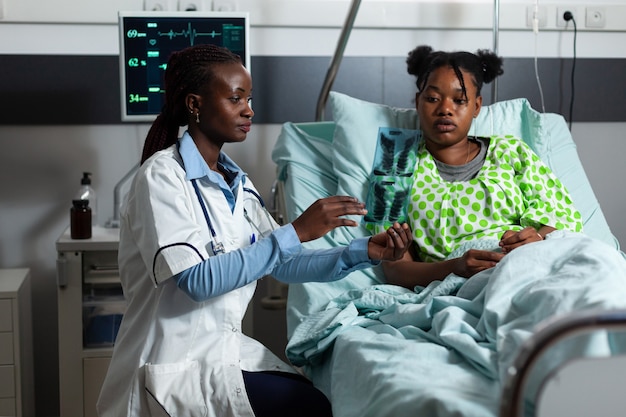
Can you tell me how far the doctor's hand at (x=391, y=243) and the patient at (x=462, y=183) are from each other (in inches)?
12.6

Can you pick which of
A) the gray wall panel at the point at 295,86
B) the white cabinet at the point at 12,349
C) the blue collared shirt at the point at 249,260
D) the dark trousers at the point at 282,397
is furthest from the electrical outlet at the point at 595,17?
the white cabinet at the point at 12,349

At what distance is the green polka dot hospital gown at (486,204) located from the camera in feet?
7.27

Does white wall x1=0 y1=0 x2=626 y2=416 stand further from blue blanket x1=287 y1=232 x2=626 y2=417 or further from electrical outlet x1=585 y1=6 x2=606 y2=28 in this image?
blue blanket x1=287 y1=232 x2=626 y2=417

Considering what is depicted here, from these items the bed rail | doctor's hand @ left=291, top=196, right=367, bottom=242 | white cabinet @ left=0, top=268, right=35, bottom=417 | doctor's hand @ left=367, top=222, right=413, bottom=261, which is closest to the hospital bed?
the bed rail

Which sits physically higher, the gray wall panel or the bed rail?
the gray wall panel

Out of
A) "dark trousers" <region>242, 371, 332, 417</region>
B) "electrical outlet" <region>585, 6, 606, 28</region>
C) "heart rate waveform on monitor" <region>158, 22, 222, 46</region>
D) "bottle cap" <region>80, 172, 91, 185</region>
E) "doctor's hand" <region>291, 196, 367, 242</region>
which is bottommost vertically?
"dark trousers" <region>242, 371, 332, 417</region>

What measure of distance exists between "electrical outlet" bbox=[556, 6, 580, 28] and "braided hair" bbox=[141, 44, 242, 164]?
5.68 ft

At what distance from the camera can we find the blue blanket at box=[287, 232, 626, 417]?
54.4 inches

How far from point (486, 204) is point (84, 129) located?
150cm

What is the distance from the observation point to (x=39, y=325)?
3047mm

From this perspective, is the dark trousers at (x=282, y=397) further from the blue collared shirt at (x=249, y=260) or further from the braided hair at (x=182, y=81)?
the braided hair at (x=182, y=81)

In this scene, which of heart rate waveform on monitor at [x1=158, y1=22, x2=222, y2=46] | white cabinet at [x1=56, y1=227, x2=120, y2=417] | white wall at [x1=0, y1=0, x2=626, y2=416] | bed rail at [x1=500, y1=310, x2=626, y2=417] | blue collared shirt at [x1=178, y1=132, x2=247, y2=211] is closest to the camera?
bed rail at [x1=500, y1=310, x2=626, y2=417]

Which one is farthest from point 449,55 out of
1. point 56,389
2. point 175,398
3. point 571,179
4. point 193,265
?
point 56,389

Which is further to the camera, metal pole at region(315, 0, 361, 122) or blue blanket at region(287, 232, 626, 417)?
metal pole at region(315, 0, 361, 122)
